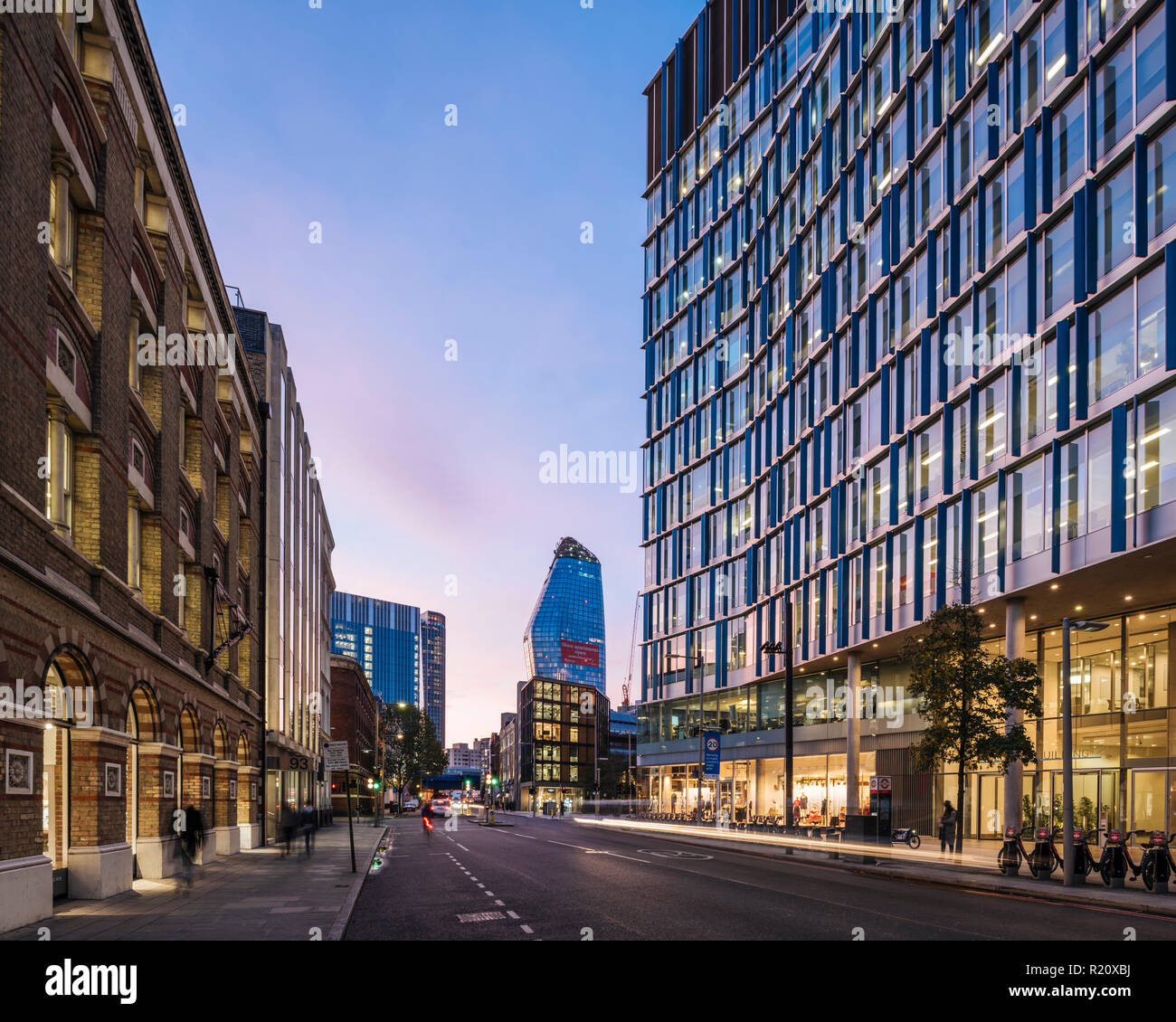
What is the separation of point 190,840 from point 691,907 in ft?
37.6

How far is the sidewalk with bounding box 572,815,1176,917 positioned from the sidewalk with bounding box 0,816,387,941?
45.2ft

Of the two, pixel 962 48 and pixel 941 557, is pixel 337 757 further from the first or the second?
pixel 962 48

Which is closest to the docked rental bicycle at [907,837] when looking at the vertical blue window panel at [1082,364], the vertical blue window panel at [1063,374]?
the vertical blue window panel at [1063,374]

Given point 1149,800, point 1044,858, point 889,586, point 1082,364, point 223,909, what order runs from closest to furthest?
point 223,909 < point 1044,858 < point 1082,364 < point 1149,800 < point 889,586

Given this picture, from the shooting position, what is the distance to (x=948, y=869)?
28500 millimetres

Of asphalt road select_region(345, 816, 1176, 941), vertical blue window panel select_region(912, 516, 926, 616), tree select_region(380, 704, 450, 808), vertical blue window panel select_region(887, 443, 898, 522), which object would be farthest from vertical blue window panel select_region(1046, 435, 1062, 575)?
tree select_region(380, 704, 450, 808)

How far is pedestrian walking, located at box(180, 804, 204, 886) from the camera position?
22547 mm

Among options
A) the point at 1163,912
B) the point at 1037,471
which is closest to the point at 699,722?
the point at 1037,471

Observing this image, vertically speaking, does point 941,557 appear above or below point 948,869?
above


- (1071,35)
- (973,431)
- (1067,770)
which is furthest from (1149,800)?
(1071,35)

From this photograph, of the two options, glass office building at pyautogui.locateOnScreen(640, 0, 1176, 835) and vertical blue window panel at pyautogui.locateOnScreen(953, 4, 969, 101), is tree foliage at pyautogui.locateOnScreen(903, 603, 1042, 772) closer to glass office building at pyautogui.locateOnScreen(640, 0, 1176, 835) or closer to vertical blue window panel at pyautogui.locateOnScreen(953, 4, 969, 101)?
glass office building at pyautogui.locateOnScreen(640, 0, 1176, 835)

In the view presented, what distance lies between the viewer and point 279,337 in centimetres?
5744
